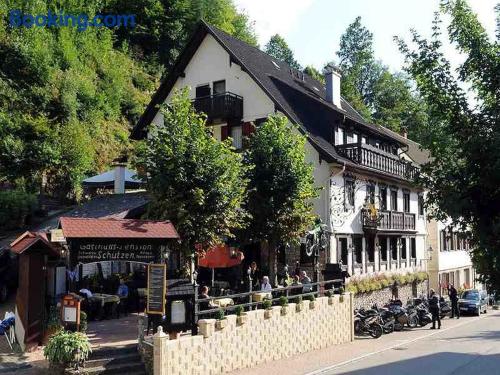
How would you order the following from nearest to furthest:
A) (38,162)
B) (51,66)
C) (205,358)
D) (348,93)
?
(205,358) < (38,162) < (51,66) < (348,93)

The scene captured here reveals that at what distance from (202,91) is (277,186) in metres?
9.58

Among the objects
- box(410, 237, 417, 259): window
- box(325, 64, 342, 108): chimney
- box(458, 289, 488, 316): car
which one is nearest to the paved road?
box(458, 289, 488, 316): car

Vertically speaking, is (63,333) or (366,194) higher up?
(366,194)

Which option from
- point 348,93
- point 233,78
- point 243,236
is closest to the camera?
point 243,236

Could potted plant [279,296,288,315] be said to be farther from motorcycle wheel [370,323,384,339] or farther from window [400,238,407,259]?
window [400,238,407,259]

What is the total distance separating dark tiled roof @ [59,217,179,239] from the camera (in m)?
14.3

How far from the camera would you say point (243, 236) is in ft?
75.6

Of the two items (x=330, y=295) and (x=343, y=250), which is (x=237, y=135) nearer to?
(x=343, y=250)

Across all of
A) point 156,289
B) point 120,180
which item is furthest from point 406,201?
point 156,289

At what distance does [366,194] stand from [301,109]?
5664mm

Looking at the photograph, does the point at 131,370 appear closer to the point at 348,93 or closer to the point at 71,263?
the point at 71,263

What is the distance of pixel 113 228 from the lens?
15.1 meters

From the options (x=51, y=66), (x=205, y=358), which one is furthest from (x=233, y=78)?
(x=205, y=358)

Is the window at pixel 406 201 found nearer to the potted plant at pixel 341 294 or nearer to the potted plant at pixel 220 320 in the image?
the potted plant at pixel 341 294
